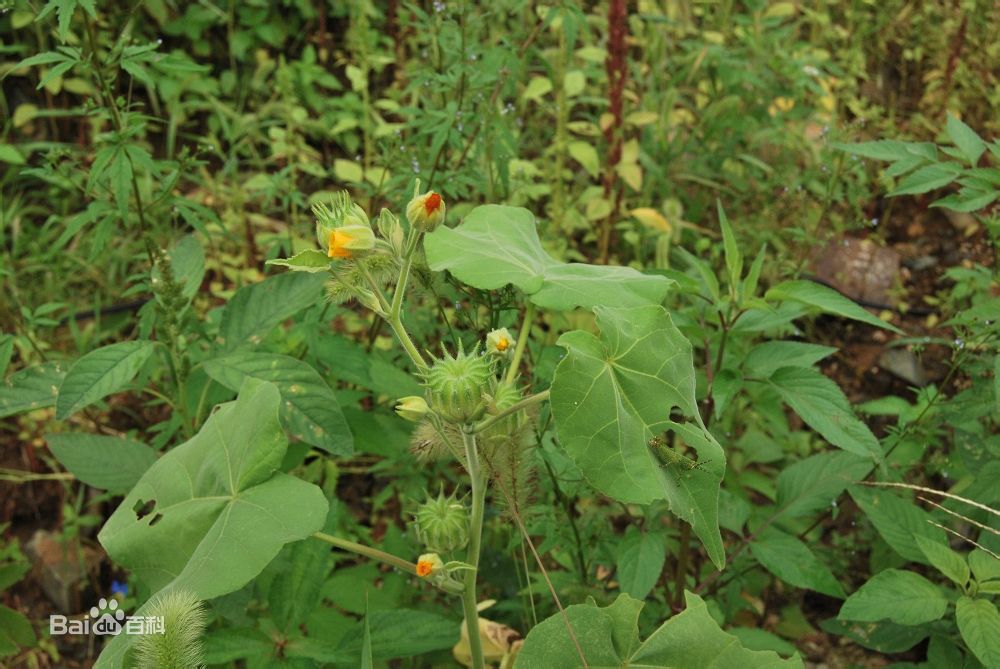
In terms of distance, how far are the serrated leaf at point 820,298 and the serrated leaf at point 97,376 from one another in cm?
118

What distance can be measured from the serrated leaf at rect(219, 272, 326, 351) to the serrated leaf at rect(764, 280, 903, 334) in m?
0.88

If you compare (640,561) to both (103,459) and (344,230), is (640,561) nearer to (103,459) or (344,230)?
(344,230)

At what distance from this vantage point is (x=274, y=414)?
4.05 ft

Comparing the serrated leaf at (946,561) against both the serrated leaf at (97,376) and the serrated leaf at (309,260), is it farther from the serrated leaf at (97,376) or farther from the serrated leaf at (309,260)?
the serrated leaf at (97,376)

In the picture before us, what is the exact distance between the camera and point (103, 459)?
5.53 feet

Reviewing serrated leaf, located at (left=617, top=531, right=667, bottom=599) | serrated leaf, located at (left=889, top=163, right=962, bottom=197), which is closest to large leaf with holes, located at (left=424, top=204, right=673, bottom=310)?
serrated leaf, located at (left=617, top=531, right=667, bottom=599)

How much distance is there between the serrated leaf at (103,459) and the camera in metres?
1.66

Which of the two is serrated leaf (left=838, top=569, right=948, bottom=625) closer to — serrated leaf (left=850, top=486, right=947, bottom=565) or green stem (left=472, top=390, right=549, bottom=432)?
serrated leaf (left=850, top=486, right=947, bottom=565)

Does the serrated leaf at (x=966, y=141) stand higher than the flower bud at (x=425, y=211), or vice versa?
the flower bud at (x=425, y=211)

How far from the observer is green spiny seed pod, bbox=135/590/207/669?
98 cm

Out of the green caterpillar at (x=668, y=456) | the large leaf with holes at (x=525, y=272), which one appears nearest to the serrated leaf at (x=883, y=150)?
the large leaf with holes at (x=525, y=272)

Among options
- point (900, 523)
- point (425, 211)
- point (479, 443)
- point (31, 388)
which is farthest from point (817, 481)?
point (31, 388)

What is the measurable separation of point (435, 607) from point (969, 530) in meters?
1.33

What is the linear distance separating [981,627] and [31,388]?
1.76 metres
